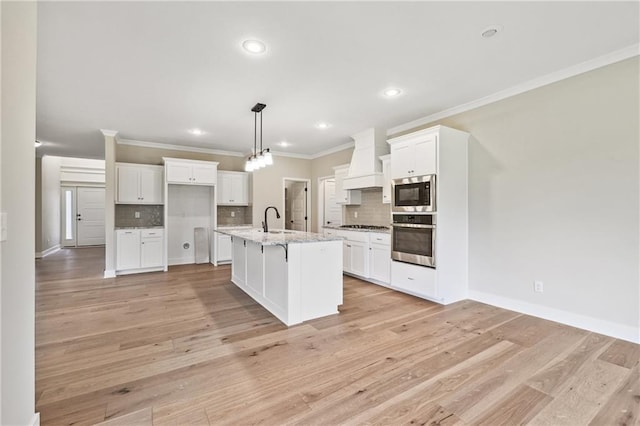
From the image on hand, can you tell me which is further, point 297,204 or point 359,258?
point 297,204

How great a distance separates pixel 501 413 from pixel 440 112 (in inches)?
145

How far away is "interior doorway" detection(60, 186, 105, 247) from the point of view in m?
9.37

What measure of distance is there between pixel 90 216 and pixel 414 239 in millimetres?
10516

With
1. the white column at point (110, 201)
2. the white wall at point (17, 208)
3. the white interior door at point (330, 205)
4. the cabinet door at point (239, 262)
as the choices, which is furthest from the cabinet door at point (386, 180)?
the white column at point (110, 201)

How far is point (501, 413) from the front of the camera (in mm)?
1717

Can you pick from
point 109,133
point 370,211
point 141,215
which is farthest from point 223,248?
point 370,211

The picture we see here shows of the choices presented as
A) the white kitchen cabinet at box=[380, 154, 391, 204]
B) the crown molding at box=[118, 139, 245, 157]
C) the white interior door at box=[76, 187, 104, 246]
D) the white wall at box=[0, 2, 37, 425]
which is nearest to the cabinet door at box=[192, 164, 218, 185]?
the crown molding at box=[118, 139, 245, 157]

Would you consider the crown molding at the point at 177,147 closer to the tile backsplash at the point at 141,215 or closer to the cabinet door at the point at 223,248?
the tile backsplash at the point at 141,215

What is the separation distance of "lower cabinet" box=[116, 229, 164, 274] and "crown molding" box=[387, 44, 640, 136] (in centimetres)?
520

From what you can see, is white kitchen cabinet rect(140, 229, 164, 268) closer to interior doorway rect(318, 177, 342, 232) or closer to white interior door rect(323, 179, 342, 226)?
interior doorway rect(318, 177, 342, 232)

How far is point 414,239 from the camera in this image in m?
3.99

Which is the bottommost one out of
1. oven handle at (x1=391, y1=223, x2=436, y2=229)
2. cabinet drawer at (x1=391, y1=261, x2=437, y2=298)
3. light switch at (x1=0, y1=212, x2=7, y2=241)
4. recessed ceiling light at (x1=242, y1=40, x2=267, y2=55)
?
cabinet drawer at (x1=391, y1=261, x2=437, y2=298)

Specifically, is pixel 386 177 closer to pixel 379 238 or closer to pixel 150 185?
pixel 379 238

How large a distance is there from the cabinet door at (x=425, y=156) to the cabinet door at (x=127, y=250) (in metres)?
5.05
